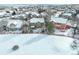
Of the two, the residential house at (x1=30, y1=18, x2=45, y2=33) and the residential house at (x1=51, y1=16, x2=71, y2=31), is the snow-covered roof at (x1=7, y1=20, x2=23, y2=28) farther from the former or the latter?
the residential house at (x1=51, y1=16, x2=71, y2=31)

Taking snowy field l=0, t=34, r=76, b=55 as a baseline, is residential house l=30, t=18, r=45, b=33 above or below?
above

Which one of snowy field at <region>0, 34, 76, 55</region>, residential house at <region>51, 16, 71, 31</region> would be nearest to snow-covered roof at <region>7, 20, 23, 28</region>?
snowy field at <region>0, 34, 76, 55</region>

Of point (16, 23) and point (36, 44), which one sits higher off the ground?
point (16, 23)

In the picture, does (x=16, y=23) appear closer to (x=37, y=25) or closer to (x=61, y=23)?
(x=37, y=25)

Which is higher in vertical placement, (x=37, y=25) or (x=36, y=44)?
(x=37, y=25)

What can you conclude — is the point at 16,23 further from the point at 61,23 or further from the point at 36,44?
the point at 61,23

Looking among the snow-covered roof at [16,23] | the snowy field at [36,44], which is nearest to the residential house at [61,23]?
the snowy field at [36,44]

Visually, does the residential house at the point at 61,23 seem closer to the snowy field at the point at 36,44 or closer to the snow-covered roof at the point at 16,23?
the snowy field at the point at 36,44

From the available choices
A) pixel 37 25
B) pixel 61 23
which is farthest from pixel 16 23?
pixel 61 23
